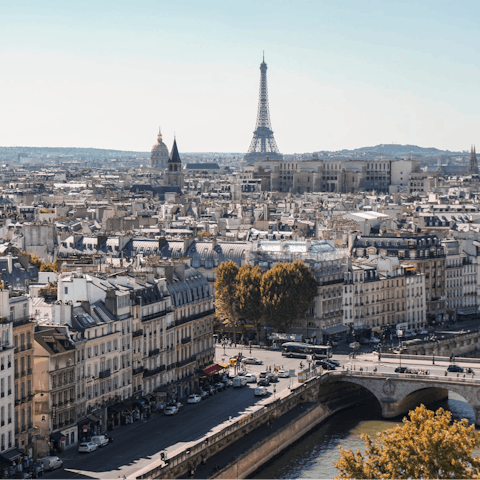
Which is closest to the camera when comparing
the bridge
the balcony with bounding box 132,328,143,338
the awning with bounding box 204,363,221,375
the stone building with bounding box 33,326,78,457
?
the stone building with bounding box 33,326,78,457

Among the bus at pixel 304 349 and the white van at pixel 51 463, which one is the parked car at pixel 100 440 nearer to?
the white van at pixel 51 463

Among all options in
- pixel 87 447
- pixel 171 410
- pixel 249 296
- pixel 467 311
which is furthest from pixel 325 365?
pixel 467 311

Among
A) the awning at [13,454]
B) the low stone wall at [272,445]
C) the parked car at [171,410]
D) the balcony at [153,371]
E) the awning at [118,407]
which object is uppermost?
the balcony at [153,371]

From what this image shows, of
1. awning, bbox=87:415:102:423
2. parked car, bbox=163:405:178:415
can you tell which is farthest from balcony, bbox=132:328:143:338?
awning, bbox=87:415:102:423

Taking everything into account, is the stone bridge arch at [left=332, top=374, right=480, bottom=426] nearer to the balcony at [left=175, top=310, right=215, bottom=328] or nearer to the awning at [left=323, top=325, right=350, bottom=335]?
the balcony at [left=175, top=310, right=215, bottom=328]

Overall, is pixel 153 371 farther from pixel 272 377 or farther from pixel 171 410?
pixel 272 377

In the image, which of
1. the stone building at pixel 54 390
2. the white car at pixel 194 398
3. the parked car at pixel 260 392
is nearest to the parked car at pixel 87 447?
the stone building at pixel 54 390
